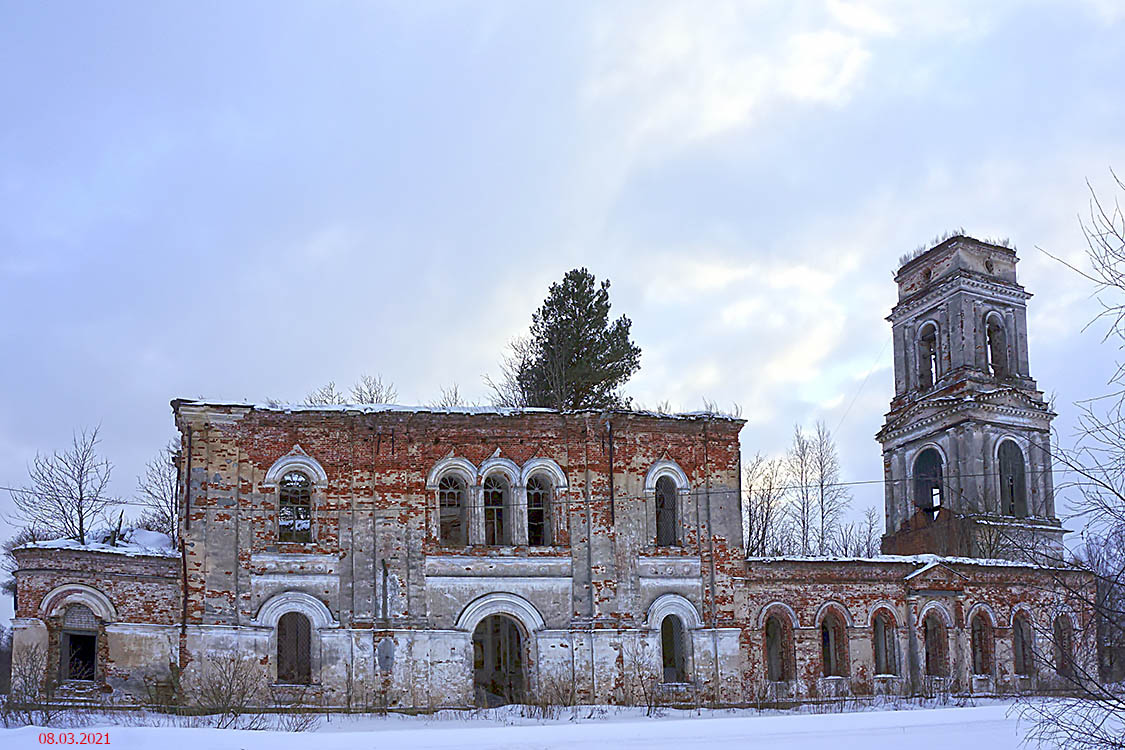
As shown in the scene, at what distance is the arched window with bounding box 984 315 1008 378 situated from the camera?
41750mm

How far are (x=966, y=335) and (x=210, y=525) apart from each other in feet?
89.8

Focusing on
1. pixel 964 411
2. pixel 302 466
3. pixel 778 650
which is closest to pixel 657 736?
pixel 302 466

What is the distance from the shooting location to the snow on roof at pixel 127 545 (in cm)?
2317

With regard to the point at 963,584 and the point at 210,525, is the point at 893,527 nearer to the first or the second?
the point at 963,584

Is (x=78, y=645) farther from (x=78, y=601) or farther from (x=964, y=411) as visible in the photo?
(x=964, y=411)

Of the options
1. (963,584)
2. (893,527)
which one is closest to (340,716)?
(963,584)

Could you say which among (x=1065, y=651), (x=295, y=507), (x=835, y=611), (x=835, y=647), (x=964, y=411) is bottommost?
(x=835, y=647)

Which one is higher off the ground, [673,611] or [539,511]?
[539,511]

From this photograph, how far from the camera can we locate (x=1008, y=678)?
28172mm

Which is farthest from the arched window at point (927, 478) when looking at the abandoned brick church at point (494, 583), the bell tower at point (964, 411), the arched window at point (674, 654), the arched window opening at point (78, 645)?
the arched window opening at point (78, 645)

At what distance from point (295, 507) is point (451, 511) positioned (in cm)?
409

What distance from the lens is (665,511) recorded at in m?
27.1

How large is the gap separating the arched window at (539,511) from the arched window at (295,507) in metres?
4.83

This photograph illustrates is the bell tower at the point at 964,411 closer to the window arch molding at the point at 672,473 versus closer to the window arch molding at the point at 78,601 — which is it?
the window arch molding at the point at 672,473
